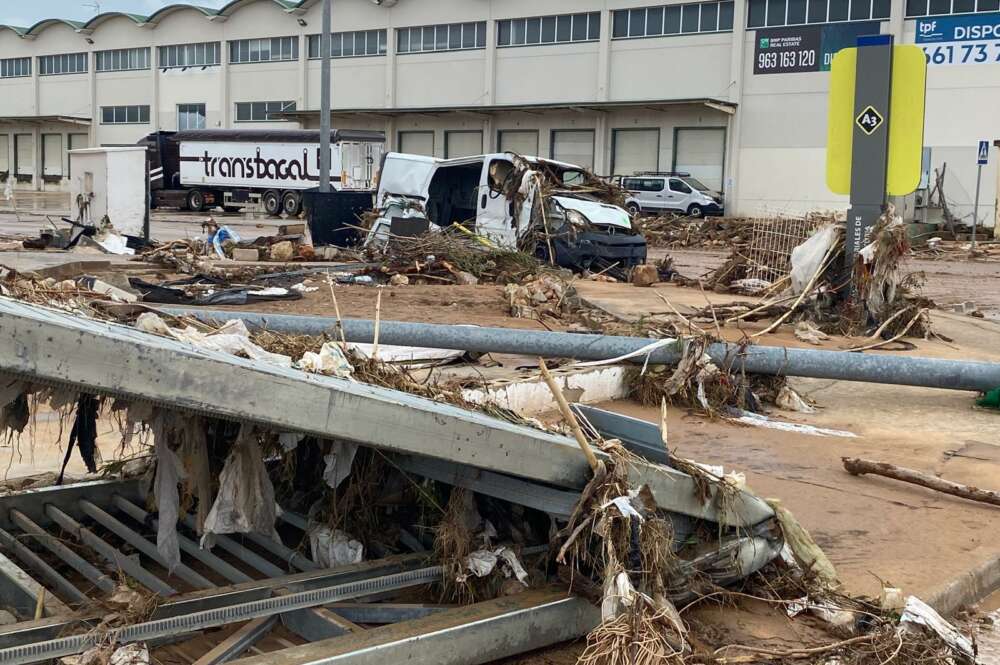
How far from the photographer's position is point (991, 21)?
3775cm

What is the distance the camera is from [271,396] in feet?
10.1

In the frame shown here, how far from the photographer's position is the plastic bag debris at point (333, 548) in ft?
13.5

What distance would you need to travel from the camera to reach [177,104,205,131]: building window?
193ft

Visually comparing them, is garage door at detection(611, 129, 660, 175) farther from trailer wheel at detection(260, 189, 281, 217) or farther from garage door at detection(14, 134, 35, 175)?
garage door at detection(14, 134, 35, 175)

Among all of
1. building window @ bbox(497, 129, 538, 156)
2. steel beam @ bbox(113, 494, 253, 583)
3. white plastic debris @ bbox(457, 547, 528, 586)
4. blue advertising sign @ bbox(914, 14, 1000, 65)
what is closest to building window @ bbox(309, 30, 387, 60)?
building window @ bbox(497, 129, 538, 156)

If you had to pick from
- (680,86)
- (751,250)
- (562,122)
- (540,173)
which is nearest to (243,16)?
(562,122)

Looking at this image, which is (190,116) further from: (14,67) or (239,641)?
(239,641)

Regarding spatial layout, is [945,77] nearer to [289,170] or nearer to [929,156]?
[929,156]

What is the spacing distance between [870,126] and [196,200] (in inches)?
1302

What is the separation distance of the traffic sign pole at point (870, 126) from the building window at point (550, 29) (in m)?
35.1

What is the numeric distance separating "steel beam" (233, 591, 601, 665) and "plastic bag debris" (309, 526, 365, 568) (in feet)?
2.15

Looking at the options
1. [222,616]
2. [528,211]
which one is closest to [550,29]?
[528,211]

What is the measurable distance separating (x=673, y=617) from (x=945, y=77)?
40200 millimetres

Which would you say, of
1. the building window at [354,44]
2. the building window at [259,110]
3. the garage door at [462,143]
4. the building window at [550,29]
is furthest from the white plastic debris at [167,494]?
the building window at [259,110]
